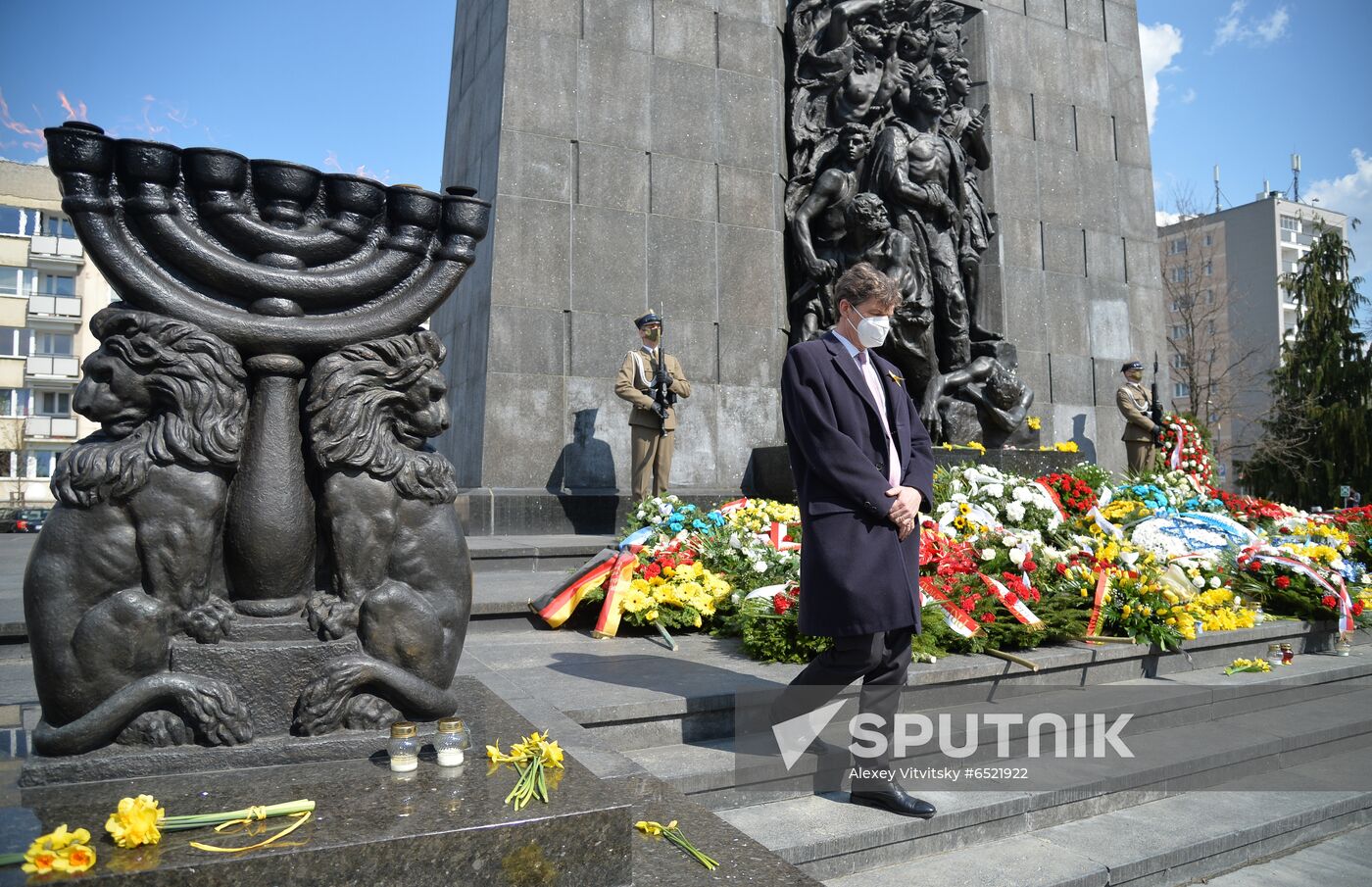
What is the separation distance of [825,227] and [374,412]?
29.0 ft

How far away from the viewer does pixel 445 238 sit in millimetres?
3250

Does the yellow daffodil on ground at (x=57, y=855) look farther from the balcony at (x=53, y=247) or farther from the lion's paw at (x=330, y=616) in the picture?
the balcony at (x=53, y=247)

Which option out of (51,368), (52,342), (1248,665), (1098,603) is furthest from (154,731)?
(52,342)

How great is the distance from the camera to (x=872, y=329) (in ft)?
11.8

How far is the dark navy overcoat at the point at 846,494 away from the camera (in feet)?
10.9

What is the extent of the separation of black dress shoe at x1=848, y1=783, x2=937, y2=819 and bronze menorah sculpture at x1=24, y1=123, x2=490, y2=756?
1661mm

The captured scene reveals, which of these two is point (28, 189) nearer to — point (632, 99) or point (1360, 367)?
point (632, 99)

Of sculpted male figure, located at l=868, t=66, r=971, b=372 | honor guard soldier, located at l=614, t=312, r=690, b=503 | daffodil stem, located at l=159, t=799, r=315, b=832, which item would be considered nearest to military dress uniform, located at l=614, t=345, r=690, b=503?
honor guard soldier, located at l=614, t=312, r=690, b=503

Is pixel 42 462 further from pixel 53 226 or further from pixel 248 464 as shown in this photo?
pixel 248 464

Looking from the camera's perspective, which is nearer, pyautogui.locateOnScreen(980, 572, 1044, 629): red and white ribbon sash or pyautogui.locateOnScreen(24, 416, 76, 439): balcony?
pyautogui.locateOnScreen(980, 572, 1044, 629): red and white ribbon sash

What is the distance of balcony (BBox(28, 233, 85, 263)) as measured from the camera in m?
43.8

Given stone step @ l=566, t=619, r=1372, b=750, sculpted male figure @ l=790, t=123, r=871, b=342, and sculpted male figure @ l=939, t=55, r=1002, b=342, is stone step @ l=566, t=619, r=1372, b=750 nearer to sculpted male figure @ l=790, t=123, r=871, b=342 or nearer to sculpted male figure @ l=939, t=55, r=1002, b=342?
sculpted male figure @ l=790, t=123, r=871, b=342

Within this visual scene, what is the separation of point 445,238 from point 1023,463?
324 inches

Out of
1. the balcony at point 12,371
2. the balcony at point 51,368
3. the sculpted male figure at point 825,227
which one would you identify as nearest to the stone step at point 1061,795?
the sculpted male figure at point 825,227
